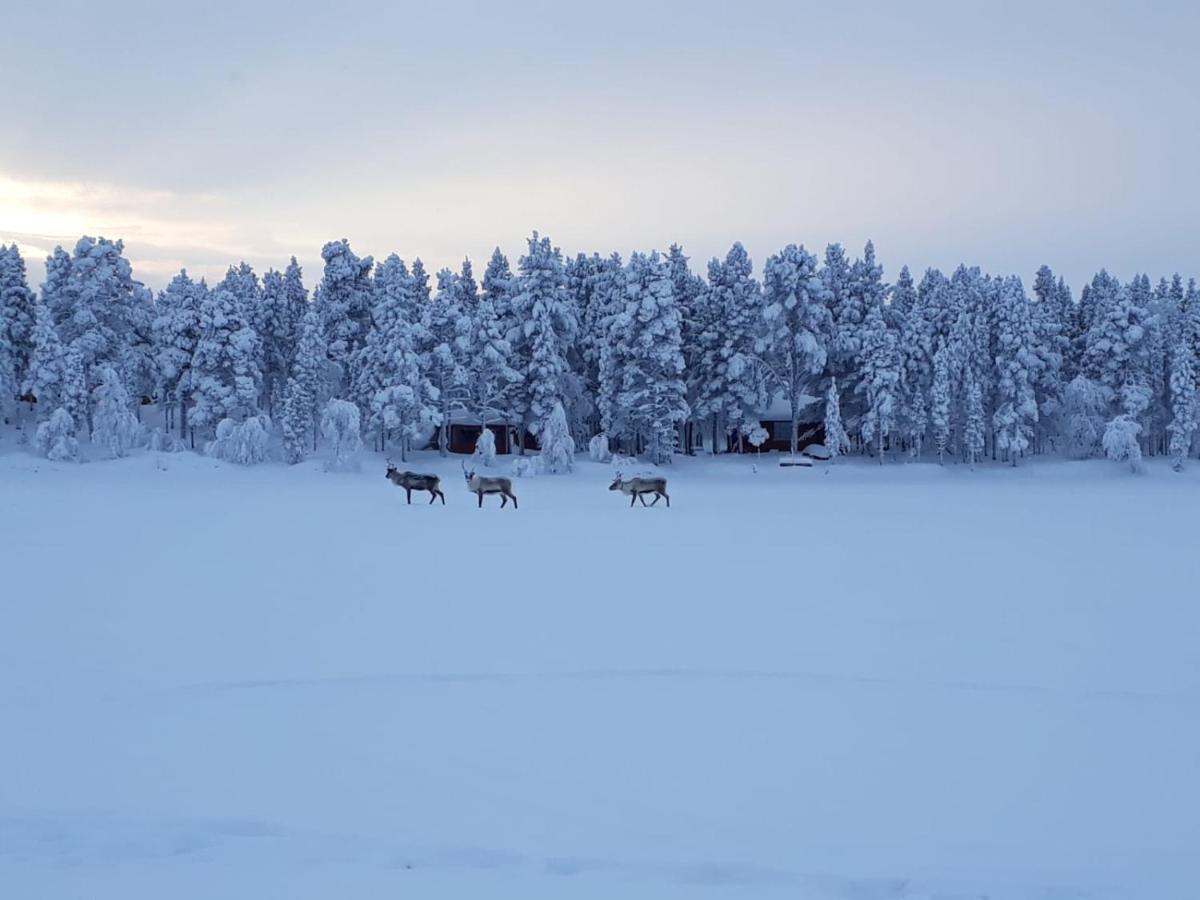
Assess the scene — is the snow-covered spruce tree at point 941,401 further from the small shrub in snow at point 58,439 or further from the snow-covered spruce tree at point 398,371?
the small shrub in snow at point 58,439

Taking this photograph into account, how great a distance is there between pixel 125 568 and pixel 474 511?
11832 millimetres

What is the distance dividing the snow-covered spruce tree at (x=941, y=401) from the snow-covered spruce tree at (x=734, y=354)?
32.9 ft

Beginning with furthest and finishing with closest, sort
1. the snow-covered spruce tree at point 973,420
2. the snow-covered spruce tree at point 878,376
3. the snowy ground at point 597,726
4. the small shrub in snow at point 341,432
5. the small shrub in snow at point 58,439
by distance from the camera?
1. the snow-covered spruce tree at point 973,420
2. the snow-covered spruce tree at point 878,376
3. the small shrub in snow at point 341,432
4. the small shrub in snow at point 58,439
5. the snowy ground at point 597,726

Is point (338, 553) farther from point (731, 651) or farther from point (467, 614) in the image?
point (731, 651)

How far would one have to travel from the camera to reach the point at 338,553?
16781 mm

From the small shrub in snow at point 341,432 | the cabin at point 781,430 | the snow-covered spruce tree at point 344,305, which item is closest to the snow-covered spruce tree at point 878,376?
the cabin at point 781,430

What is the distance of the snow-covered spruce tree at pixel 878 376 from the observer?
5516cm

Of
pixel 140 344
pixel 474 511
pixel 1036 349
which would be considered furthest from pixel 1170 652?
pixel 140 344

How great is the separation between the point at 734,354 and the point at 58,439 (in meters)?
37.5

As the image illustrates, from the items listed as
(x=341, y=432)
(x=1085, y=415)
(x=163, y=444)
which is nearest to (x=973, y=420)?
(x=1085, y=415)

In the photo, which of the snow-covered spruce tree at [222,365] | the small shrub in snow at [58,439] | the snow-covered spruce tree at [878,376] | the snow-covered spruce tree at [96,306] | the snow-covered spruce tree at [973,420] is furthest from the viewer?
the snow-covered spruce tree at [973,420]

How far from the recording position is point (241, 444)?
46812mm

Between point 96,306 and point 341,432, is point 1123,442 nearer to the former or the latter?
point 341,432

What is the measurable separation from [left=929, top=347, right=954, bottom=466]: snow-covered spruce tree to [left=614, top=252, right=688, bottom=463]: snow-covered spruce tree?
15.9 meters
